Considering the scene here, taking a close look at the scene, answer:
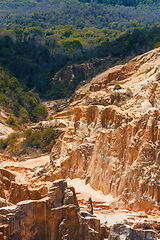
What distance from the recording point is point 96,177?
27266mm

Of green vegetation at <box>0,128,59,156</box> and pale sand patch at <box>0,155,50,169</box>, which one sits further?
green vegetation at <box>0,128,59,156</box>

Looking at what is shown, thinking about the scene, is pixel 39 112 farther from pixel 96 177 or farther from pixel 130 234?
pixel 130 234

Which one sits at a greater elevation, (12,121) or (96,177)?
(12,121)

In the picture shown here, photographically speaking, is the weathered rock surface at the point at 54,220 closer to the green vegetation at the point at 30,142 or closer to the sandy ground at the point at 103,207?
the sandy ground at the point at 103,207

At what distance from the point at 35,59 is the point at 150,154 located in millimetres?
61718

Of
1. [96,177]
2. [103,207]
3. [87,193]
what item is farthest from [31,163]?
[103,207]

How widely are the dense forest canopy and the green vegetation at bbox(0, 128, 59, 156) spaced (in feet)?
36.7

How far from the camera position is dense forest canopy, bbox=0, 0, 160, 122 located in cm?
6638

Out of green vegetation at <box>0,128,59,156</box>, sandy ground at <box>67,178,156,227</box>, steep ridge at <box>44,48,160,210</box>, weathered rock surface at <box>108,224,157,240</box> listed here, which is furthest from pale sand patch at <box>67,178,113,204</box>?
green vegetation at <box>0,128,59,156</box>

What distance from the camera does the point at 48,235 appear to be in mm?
16156

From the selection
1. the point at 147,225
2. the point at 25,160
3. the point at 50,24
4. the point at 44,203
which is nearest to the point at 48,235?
the point at 44,203

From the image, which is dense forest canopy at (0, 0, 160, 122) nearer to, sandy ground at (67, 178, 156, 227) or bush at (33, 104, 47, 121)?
bush at (33, 104, 47, 121)

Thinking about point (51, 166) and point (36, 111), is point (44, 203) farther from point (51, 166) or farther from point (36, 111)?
point (36, 111)

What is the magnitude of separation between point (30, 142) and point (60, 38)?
192 ft
